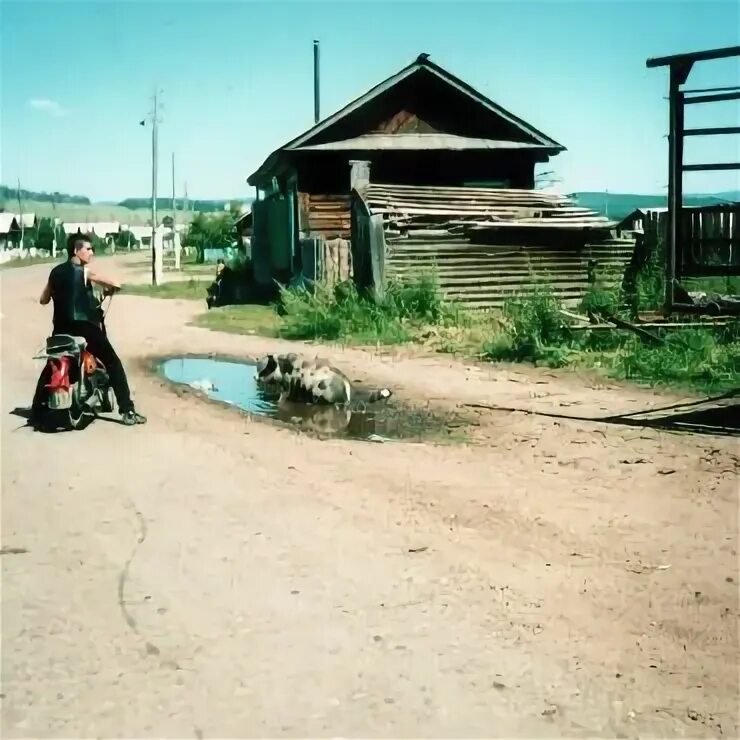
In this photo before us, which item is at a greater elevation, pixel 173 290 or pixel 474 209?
pixel 474 209

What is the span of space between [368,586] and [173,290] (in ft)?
88.7

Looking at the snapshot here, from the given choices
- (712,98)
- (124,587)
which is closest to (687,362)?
(712,98)

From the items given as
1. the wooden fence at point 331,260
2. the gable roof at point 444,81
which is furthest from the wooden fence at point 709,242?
the gable roof at point 444,81

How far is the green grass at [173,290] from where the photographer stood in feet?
90.6

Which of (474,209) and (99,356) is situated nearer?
(99,356)

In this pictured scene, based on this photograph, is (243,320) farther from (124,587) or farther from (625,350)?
(124,587)

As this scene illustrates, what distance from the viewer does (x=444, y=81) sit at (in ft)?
70.6

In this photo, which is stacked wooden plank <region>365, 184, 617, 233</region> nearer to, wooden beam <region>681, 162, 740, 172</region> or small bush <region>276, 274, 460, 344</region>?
small bush <region>276, 274, 460, 344</region>

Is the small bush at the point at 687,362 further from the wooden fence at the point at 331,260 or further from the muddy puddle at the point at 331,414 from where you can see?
the wooden fence at the point at 331,260

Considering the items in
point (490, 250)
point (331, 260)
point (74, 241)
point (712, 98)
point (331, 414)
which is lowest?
point (331, 414)

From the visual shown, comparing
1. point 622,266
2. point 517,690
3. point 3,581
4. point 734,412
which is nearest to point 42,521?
point 3,581

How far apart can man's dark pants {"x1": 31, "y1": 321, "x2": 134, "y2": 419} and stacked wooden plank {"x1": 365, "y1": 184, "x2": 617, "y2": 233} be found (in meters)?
10.5

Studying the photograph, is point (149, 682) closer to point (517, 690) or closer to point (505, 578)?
point (517, 690)

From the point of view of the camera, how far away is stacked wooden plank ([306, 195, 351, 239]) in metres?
22.0
